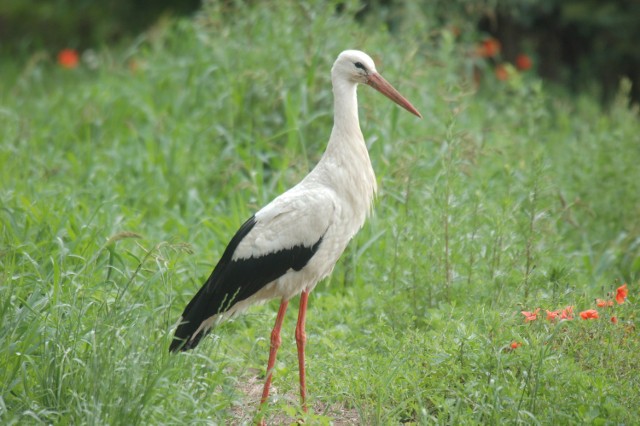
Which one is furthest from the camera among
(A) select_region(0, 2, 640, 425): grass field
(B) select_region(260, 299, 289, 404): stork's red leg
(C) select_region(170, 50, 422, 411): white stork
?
(C) select_region(170, 50, 422, 411): white stork

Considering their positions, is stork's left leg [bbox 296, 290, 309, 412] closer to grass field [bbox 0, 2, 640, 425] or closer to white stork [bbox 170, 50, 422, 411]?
white stork [bbox 170, 50, 422, 411]

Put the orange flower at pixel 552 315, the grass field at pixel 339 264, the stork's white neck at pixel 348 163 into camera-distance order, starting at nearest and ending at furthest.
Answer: the grass field at pixel 339 264, the orange flower at pixel 552 315, the stork's white neck at pixel 348 163

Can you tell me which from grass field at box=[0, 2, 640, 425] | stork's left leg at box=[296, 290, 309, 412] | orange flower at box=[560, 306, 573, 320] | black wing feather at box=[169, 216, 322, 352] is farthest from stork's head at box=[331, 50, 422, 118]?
orange flower at box=[560, 306, 573, 320]

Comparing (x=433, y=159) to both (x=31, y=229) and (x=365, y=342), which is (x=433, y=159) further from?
(x=31, y=229)

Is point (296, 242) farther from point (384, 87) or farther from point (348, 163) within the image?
point (384, 87)

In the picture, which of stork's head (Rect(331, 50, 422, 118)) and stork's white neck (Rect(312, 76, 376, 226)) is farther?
stork's head (Rect(331, 50, 422, 118))

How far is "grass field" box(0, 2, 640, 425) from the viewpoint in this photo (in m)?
3.58

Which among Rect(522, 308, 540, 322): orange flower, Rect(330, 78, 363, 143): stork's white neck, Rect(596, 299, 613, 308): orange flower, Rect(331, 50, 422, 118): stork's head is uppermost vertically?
Rect(331, 50, 422, 118): stork's head

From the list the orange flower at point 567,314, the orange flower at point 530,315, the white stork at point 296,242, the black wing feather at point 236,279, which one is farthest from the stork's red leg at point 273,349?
the orange flower at point 567,314

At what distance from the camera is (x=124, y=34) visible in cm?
1143

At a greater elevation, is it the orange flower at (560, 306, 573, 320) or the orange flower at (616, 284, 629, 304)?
the orange flower at (616, 284, 629, 304)

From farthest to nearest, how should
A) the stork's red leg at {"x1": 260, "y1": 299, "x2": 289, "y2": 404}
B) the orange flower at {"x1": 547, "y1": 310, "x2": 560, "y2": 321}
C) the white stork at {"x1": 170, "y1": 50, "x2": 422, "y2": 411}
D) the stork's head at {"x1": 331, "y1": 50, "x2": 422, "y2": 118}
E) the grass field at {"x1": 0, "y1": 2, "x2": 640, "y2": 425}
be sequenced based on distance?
the stork's head at {"x1": 331, "y1": 50, "x2": 422, "y2": 118} → the white stork at {"x1": 170, "y1": 50, "x2": 422, "y2": 411} → the stork's red leg at {"x1": 260, "y1": 299, "x2": 289, "y2": 404} → the orange flower at {"x1": 547, "y1": 310, "x2": 560, "y2": 321} → the grass field at {"x1": 0, "y1": 2, "x2": 640, "y2": 425}

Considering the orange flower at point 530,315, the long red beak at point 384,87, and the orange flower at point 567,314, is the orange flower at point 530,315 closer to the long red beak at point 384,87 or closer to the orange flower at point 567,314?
the orange flower at point 567,314

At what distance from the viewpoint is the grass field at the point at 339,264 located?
11.8ft
